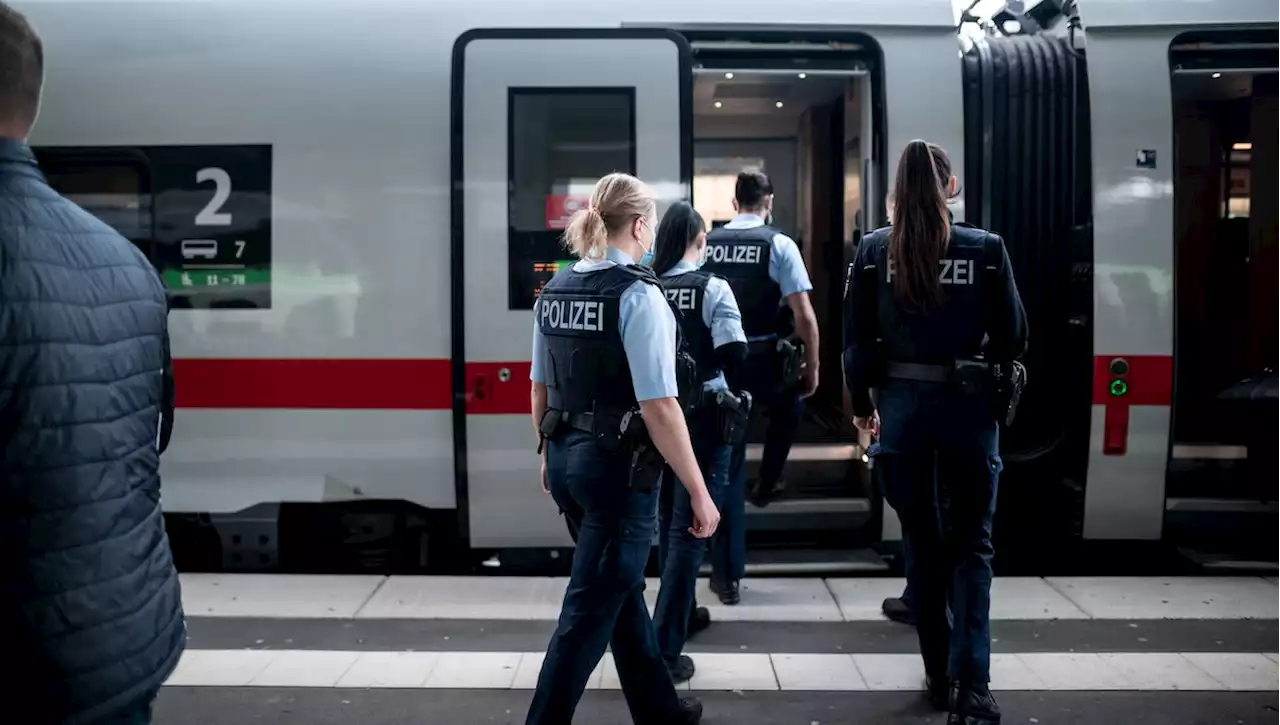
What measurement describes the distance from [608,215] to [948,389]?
136cm

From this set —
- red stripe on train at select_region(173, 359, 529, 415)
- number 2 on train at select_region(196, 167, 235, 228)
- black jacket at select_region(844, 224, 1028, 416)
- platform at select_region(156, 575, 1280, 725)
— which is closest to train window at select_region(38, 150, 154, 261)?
number 2 on train at select_region(196, 167, 235, 228)

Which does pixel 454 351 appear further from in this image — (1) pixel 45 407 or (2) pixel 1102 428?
(1) pixel 45 407

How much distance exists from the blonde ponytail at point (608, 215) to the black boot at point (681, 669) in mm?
1790

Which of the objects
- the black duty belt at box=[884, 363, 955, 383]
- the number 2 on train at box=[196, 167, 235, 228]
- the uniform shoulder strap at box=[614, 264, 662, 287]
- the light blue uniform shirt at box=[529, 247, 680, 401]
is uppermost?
the number 2 on train at box=[196, 167, 235, 228]

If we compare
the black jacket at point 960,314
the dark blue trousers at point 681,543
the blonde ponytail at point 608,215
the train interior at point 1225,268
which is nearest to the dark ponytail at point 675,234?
the dark blue trousers at point 681,543

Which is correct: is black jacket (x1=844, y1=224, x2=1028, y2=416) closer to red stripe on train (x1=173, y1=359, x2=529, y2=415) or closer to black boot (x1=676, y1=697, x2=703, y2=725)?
black boot (x1=676, y1=697, x2=703, y2=725)

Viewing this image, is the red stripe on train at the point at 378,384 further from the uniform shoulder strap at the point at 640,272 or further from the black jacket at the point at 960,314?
the uniform shoulder strap at the point at 640,272

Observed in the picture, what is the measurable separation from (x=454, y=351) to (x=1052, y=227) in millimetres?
3292

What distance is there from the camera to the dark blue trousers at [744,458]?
209 inches

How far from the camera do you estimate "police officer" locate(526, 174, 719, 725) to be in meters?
3.35

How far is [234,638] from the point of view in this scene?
16.5ft

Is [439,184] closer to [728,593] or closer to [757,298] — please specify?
[757,298]

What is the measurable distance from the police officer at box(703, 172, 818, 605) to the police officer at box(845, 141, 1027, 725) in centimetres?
147

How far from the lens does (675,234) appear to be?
4590mm
